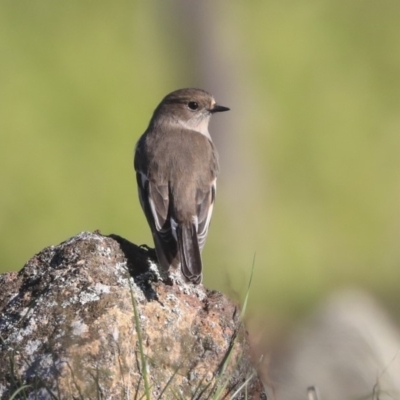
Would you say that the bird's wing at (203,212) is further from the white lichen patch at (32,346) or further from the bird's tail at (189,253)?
the white lichen patch at (32,346)

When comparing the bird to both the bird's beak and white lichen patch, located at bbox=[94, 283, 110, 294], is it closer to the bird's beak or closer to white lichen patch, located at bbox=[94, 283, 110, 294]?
the bird's beak

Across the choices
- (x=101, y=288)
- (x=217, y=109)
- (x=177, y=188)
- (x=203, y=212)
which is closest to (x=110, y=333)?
(x=101, y=288)

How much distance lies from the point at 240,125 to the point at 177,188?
48.0 feet

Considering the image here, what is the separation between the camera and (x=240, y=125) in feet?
75.7

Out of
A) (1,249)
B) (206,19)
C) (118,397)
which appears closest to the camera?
(118,397)

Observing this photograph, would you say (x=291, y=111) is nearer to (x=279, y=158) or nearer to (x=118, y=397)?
(x=279, y=158)

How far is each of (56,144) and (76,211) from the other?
1497mm

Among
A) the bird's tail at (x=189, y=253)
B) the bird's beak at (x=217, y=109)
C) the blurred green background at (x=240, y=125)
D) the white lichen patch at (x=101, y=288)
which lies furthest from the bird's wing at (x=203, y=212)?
the blurred green background at (x=240, y=125)

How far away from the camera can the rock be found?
5.80 meters

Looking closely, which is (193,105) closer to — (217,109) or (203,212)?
(217,109)

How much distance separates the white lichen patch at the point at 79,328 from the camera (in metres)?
5.97

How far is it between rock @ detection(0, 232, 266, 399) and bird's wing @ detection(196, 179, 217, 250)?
1.49m

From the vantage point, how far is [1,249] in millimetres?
18188

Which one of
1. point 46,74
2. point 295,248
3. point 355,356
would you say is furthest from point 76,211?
point 355,356
